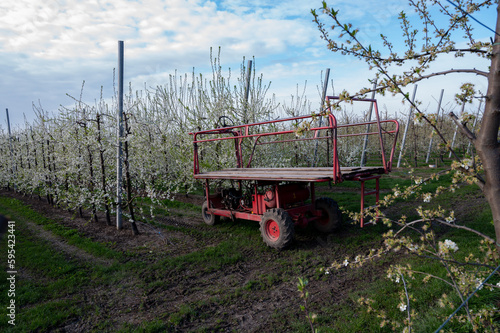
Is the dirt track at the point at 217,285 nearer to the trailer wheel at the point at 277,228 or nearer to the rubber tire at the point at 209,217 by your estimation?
the trailer wheel at the point at 277,228

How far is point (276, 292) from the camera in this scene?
384 centimetres

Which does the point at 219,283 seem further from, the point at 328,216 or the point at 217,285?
the point at 328,216

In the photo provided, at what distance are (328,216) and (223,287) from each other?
2.64 m

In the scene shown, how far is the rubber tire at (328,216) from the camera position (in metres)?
5.76

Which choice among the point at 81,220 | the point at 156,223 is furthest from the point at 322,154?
the point at 81,220

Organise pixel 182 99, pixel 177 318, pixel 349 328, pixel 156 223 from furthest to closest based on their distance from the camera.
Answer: pixel 182 99 < pixel 156 223 < pixel 177 318 < pixel 349 328

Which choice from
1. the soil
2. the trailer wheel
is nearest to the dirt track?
the soil

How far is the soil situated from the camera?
3.32m

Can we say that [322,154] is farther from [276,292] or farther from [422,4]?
[422,4]

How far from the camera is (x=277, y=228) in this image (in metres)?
5.34

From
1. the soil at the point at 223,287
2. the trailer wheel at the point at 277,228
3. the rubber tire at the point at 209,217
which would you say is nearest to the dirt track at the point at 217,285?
the soil at the point at 223,287

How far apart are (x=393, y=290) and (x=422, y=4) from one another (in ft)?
9.60

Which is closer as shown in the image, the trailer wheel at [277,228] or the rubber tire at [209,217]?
the trailer wheel at [277,228]

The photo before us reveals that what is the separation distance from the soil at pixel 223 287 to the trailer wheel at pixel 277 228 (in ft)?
0.60
